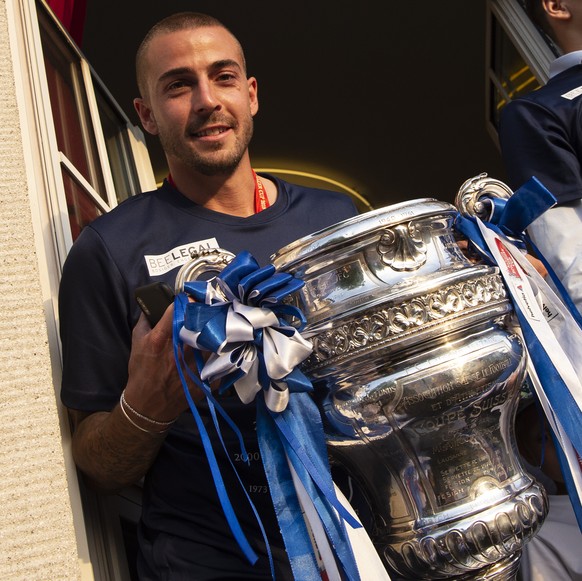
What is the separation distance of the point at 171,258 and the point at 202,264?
0.35m

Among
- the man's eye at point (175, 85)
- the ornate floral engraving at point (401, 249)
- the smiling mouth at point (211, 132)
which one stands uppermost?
the man's eye at point (175, 85)

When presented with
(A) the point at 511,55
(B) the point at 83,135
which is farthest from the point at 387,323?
(A) the point at 511,55

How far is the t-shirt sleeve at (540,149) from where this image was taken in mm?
1511

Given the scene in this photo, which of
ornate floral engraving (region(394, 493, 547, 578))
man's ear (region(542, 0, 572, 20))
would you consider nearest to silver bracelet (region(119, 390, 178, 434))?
ornate floral engraving (region(394, 493, 547, 578))

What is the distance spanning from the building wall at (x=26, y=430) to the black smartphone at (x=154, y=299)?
0.49 feet

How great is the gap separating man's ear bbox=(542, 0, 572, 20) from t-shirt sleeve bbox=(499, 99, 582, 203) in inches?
10.6

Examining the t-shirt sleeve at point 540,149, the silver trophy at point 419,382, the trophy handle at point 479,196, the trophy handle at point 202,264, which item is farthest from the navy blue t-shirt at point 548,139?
the trophy handle at point 202,264

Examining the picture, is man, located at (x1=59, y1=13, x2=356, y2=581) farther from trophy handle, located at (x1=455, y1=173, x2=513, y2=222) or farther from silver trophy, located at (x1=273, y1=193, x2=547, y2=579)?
trophy handle, located at (x1=455, y1=173, x2=513, y2=222)

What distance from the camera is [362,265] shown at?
0.99 m

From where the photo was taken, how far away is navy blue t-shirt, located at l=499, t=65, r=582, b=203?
152 cm

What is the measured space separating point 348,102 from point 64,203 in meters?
3.71

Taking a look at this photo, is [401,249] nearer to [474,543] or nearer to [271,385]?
[271,385]

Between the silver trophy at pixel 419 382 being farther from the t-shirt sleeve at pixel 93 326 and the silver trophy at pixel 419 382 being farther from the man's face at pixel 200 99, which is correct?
the man's face at pixel 200 99

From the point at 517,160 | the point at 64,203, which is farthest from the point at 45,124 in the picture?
the point at 517,160
